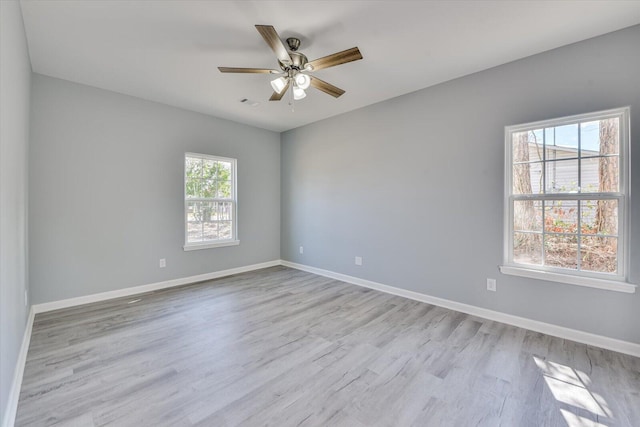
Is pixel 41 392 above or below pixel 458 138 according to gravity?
below

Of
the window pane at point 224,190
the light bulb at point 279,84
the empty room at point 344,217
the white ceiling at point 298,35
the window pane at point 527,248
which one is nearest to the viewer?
the empty room at point 344,217

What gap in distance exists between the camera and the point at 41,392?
1.80m

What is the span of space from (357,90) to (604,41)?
2281 millimetres

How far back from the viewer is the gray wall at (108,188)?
3078 millimetres

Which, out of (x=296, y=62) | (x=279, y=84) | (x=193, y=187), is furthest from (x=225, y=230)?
(x=296, y=62)

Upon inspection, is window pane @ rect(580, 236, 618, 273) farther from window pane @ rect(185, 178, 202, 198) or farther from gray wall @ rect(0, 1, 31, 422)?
window pane @ rect(185, 178, 202, 198)

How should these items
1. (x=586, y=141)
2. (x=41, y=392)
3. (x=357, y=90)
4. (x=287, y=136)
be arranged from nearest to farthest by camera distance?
(x=41, y=392) < (x=586, y=141) < (x=357, y=90) < (x=287, y=136)

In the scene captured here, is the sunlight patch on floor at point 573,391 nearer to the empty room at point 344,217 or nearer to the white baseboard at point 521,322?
the empty room at point 344,217

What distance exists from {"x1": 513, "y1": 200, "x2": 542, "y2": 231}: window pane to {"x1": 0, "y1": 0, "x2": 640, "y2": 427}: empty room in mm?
20

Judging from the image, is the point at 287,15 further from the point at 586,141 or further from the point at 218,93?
the point at 586,141

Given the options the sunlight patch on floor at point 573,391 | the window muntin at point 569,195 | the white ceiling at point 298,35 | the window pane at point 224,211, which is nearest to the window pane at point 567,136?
the window muntin at point 569,195

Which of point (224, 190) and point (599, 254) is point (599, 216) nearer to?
point (599, 254)

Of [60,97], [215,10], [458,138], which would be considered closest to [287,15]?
[215,10]

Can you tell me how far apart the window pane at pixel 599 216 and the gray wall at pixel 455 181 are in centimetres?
13
